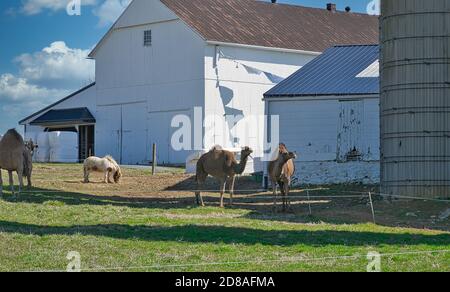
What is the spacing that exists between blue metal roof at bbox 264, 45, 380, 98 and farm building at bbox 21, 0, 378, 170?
8151 mm

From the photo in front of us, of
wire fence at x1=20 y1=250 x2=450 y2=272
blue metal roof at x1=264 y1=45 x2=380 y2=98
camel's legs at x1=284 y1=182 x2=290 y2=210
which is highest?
blue metal roof at x1=264 y1=45 x2=380 y2=98

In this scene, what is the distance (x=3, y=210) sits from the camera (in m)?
25.6

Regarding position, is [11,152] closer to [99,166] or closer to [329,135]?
[99,166]

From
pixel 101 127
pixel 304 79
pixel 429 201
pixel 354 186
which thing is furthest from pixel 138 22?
pixel 429 201

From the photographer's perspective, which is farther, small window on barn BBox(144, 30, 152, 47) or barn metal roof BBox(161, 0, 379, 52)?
small window on barn BBox(144, 30, 152, 47)

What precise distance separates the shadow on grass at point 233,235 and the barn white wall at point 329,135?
1737 cm

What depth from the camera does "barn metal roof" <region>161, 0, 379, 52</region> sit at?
56.5 meters

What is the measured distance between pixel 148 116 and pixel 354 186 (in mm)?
21232

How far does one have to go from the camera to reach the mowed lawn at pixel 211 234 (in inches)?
661

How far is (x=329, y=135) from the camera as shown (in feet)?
Answer: 134

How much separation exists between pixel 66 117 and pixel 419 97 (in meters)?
35.7

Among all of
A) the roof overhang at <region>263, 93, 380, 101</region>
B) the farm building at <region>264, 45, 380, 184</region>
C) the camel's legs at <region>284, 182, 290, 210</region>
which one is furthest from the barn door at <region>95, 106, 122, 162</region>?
the camel's legs at <region>284, 182, 290, 210</region>

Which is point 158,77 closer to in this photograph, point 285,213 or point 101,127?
point 101,127

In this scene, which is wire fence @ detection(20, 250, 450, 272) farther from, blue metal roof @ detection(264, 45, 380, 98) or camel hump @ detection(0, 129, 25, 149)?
blue metal roof @ detection(264, 45, 380, 98)
